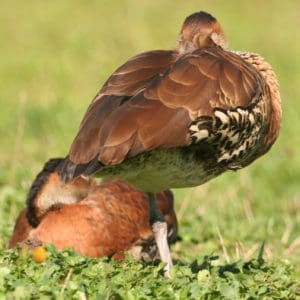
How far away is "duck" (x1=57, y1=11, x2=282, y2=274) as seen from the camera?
179 inches

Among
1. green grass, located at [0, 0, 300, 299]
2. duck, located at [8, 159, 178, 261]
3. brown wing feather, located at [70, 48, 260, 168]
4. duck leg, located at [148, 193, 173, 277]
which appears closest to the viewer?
brown wing feather, located at [70, 48, 260, 168]

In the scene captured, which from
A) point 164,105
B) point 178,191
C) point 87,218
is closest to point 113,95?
point 164,105

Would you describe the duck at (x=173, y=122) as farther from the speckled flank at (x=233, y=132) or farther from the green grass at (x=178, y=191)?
the green grass at (x=178, y=191)

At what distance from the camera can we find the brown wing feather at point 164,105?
4.52 metres

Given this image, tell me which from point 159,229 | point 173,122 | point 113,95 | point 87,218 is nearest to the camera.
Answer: point 173,122

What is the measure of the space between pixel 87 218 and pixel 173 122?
5.20 feet

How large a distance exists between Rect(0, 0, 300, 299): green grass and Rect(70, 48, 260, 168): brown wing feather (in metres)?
0.62

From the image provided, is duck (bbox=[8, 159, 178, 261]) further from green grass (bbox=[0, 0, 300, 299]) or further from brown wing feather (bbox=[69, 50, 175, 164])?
brown wing feather (bbox=[69, 50, 175, 164])

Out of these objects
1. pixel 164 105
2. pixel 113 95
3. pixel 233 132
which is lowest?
pixel 233 132

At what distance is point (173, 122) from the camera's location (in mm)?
4609

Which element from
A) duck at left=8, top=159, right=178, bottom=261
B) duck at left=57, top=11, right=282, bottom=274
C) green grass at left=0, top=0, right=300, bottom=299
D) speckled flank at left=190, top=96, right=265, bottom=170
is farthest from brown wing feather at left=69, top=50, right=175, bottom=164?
duck at left=8, top=159, right=178, bottom=261

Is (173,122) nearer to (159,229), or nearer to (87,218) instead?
(159,229)

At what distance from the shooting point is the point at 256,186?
8.86 m

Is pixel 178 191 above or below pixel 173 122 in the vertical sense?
above
